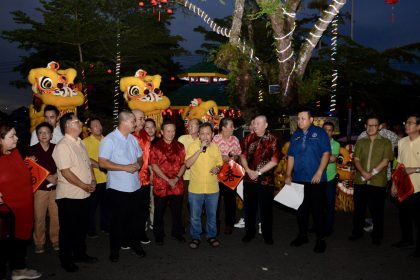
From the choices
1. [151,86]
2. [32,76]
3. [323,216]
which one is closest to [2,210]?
[323,216]

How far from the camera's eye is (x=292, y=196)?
5957 mm

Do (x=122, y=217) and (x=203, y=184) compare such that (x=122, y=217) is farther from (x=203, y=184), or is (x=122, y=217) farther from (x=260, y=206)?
(x=260, y=206)

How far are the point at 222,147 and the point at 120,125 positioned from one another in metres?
2.18

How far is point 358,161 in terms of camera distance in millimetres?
6293

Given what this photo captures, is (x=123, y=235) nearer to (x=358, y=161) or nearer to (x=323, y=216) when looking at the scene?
(x=323, y=216)

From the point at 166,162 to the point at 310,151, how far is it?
6.58ft

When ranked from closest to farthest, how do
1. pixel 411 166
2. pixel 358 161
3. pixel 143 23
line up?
pixel 411 166 → pixel 358 161 → pixel 143 23

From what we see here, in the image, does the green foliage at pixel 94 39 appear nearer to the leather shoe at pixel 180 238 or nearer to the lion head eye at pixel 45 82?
the lion head eye at pixel 45 82

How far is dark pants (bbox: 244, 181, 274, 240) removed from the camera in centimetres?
606

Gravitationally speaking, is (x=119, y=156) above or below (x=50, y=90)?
below

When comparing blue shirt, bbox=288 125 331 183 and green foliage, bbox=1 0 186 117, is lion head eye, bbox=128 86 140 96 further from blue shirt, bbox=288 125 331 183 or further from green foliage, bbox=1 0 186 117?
green foliage, bbox=1 0 186 117

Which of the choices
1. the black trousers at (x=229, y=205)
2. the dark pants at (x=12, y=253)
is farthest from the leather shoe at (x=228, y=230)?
the dark pants at (x=12, y=253)

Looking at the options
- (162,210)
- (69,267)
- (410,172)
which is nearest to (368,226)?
(410,172)

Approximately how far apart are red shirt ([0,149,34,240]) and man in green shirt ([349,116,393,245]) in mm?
4450
